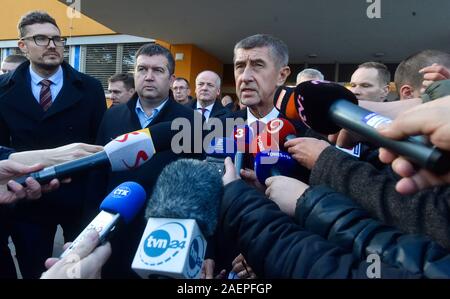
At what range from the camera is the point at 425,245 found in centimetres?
77

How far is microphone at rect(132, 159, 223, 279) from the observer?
0.79 meters

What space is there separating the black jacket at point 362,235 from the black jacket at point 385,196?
0.14 ft

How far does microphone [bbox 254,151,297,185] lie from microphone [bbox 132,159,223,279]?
0.38m

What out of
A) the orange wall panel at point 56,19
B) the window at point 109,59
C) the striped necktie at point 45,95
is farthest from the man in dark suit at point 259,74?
the orange wall panel at point 56,19

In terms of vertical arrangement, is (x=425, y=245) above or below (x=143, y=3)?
below

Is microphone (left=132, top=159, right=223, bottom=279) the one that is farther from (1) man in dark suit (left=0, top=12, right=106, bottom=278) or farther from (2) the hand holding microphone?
(1) man in dark suit (left=0, top=12, right=106, bottom=278)

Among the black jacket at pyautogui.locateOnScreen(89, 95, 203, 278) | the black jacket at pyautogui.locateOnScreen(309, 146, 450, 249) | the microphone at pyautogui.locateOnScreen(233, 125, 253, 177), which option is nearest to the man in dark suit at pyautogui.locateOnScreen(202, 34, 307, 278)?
the black jacket at pyautogui.locateOnScreen(89, 95, 203, 278)

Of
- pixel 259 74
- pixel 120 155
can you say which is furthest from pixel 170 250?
pixel 259 74

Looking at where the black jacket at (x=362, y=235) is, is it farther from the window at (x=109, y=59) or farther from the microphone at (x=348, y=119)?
the window at (x=109, y=59)

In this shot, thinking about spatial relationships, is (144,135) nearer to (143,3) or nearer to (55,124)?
(55,124)

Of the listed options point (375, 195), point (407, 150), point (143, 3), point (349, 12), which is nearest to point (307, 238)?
point (375, 195)

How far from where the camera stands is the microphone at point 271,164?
1310 millimetres

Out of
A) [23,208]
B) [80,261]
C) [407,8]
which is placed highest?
[407,8]
